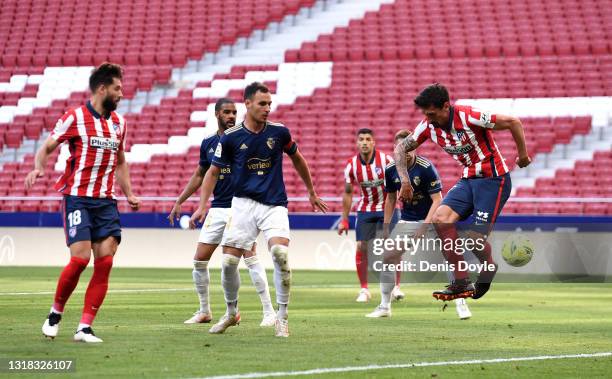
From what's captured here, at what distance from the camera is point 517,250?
1858 centimetres

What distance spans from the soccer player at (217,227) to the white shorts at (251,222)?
1.30 meters

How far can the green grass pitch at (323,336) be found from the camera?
7.03 m

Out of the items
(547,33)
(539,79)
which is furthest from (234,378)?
(547,33)

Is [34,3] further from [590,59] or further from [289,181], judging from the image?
[590,59]

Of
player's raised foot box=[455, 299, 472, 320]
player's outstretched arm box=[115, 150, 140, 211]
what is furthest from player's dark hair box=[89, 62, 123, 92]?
player's raised foot box=[455, 299, 472, 320]

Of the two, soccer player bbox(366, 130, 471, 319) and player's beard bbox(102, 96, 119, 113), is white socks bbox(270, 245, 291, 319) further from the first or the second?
soccer player bbox(366, 130, 471, 319)

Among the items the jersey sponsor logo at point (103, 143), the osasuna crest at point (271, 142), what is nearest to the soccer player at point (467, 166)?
the osasuna crest at point (271, 142)

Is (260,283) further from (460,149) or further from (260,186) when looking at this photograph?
(460,149)

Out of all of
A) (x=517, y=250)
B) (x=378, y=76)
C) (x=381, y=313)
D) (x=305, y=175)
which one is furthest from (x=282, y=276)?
(x=378, y=76)

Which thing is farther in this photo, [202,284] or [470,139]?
[202,284]

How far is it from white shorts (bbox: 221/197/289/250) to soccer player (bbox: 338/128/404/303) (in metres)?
5.40

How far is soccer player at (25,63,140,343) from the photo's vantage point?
852cm

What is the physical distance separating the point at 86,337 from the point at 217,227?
8.31 ft

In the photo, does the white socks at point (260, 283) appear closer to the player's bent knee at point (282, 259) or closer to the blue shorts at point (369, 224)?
the player's bent knee at point (282, 259)
